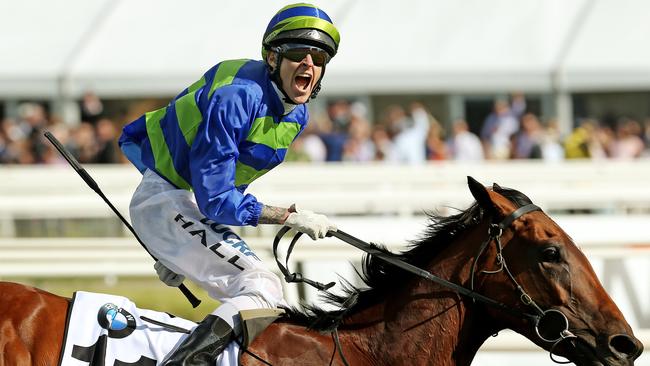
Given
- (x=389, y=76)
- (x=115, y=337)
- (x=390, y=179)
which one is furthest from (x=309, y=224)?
(x=389, y=76)

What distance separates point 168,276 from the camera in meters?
4.49

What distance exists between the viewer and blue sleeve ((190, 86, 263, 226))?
4023mm

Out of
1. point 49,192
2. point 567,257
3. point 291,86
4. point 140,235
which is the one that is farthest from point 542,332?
point 49,192

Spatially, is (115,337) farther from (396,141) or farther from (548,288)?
(396,141)

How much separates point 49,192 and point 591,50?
796cm

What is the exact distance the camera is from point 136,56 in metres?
16.0

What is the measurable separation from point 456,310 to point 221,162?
954 millimetres

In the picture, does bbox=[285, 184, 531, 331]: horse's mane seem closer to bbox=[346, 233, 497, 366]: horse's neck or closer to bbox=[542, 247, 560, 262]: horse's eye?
bbox=[346, 233, 497, 366]: horse's neck

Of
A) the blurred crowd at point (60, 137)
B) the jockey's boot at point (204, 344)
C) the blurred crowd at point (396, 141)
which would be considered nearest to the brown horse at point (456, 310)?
the jockey's boot at point (204, 344)

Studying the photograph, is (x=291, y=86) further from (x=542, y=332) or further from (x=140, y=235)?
(x=542, y=332)

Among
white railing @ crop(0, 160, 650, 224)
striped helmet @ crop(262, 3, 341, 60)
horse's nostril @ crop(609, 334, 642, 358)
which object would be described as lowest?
horse's nostril @ crop(609, 334, 642, 358)

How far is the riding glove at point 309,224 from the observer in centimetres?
407

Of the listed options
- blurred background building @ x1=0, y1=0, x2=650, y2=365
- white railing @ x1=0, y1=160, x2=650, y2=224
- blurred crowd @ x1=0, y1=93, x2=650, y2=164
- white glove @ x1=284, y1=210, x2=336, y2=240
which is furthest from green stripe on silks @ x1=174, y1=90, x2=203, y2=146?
blurred crowd @ x1=0, y1=93, x2=650, y2=164

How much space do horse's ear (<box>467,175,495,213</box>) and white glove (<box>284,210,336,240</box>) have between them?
20.0 inches
